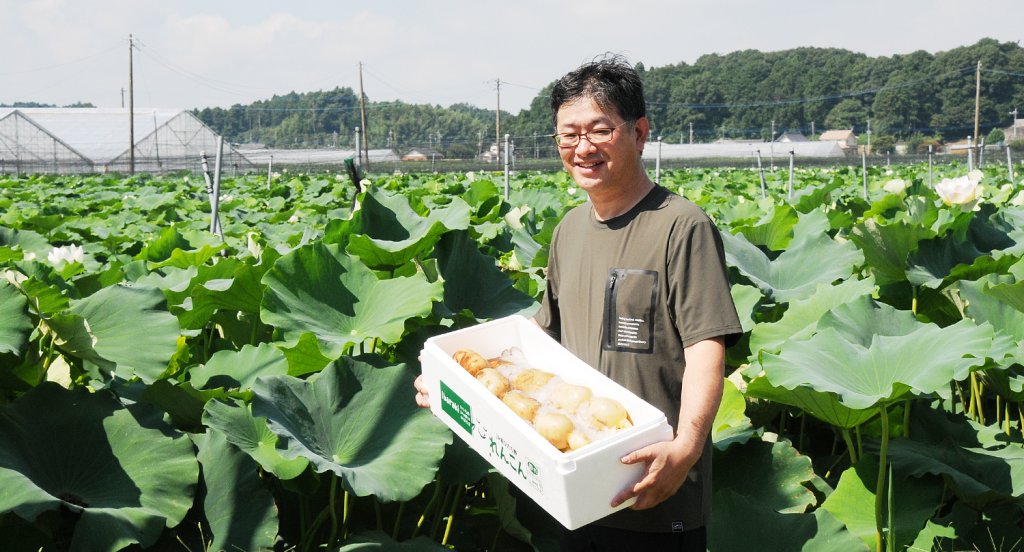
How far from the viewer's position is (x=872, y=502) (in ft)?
6.77

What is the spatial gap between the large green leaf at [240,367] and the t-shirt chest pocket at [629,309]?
3.09 ft

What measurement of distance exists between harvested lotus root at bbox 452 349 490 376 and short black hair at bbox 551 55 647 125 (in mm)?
436

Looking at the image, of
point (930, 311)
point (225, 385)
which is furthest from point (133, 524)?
point (930, 311)

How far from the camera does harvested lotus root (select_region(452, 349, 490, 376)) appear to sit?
142 centimetres

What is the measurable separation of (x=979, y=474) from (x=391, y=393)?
4.49 ft

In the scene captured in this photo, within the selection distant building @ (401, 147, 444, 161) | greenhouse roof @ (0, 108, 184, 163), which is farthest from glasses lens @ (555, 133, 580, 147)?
distant building @ (401, 147, 444, 161)

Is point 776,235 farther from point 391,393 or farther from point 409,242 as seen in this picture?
point 391,393

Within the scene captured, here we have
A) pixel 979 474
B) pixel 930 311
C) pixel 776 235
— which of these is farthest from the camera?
pixel 776 235

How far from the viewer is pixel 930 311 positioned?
3.07m

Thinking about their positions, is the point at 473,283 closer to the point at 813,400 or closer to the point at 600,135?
the point at 813,400

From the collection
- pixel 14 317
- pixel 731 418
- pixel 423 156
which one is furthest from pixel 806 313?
pixel 423 156

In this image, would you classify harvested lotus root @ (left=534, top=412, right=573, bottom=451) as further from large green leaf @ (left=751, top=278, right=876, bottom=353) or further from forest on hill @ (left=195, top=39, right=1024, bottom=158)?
forest on hill @ (left=195, top=39, right=1024, bottom=158)

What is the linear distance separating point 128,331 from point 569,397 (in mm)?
1181

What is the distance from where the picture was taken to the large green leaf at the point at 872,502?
2.03 metres
